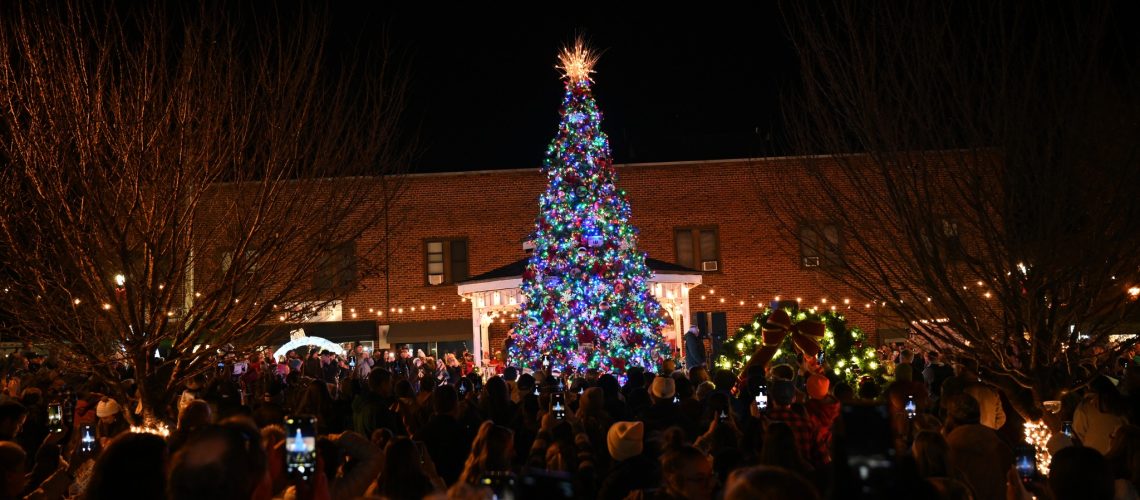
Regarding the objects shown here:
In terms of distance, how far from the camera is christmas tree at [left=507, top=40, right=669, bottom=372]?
23391mm

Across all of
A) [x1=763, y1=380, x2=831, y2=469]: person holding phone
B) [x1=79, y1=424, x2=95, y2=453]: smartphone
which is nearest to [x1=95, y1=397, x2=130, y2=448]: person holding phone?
[x1=79, y1=424, x2=95, y2=453]: smartphone

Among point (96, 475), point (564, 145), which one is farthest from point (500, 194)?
point (96, 475)

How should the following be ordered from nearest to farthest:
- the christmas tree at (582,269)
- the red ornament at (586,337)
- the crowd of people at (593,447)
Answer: the crowd of people at (593,447), the red ornament at (586,337), the christmas tree at (582,269)

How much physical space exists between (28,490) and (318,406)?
9.58 feet

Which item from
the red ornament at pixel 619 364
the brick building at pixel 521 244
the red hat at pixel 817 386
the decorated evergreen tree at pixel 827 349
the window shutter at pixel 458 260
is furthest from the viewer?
the window shutter at pixel 458 260

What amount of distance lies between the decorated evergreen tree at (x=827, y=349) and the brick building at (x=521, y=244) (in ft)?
50.8

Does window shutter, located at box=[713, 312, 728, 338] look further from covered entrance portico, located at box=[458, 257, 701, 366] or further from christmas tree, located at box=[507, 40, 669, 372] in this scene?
christmas tree, located at box=[507, 40, 669, 372]

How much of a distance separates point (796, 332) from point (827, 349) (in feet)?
5.57

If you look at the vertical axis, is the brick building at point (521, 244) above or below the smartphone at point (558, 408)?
above

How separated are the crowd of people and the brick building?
843 inches

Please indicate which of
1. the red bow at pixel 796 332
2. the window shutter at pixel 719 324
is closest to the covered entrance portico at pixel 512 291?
the window shutter at pixel 719 324

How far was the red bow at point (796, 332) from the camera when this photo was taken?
18531mm

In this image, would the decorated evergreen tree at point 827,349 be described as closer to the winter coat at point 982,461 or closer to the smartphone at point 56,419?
the winter coat at point 982,461

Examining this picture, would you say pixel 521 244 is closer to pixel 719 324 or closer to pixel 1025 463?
pixel 719 324
